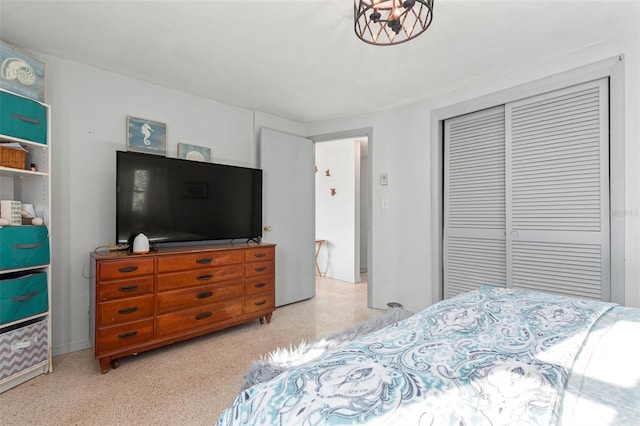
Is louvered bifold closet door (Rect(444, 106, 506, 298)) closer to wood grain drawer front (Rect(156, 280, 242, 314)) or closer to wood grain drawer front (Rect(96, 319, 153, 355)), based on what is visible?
wood grain drawer front (Rect(156, 280, 242, 314))

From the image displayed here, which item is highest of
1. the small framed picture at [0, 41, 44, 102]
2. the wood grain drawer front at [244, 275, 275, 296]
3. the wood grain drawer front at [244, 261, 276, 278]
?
the small framed picture at [0, 41, 44, 102]

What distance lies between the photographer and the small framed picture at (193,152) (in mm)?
3117

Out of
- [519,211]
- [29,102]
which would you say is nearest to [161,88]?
[29,102]

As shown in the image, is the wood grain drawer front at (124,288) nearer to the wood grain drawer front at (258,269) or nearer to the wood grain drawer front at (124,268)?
the wood grain drawer front at (124,268)

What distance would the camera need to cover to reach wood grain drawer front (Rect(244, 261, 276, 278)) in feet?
9.84

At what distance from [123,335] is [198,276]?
2.14 feet

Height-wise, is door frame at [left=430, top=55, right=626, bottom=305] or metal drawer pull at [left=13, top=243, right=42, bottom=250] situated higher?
door frame at [left=430, top=55, right=626, bottom=305]

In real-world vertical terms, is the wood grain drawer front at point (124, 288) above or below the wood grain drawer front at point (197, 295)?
above

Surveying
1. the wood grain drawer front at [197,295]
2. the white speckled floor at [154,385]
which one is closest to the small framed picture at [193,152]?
the wood grain drawer front at [197,295]

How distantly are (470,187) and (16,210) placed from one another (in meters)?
3.60

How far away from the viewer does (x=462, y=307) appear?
4.41 ft

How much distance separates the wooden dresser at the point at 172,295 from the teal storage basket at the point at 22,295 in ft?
0.93

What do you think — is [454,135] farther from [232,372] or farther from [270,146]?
[232,372]

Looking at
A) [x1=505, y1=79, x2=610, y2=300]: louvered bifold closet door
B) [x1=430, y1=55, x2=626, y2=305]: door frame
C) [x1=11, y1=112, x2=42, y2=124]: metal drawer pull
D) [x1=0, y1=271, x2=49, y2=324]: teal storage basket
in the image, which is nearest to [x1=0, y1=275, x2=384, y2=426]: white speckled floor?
[x1=0, y1=271, x2=49, y2=324]: teal storage basket
